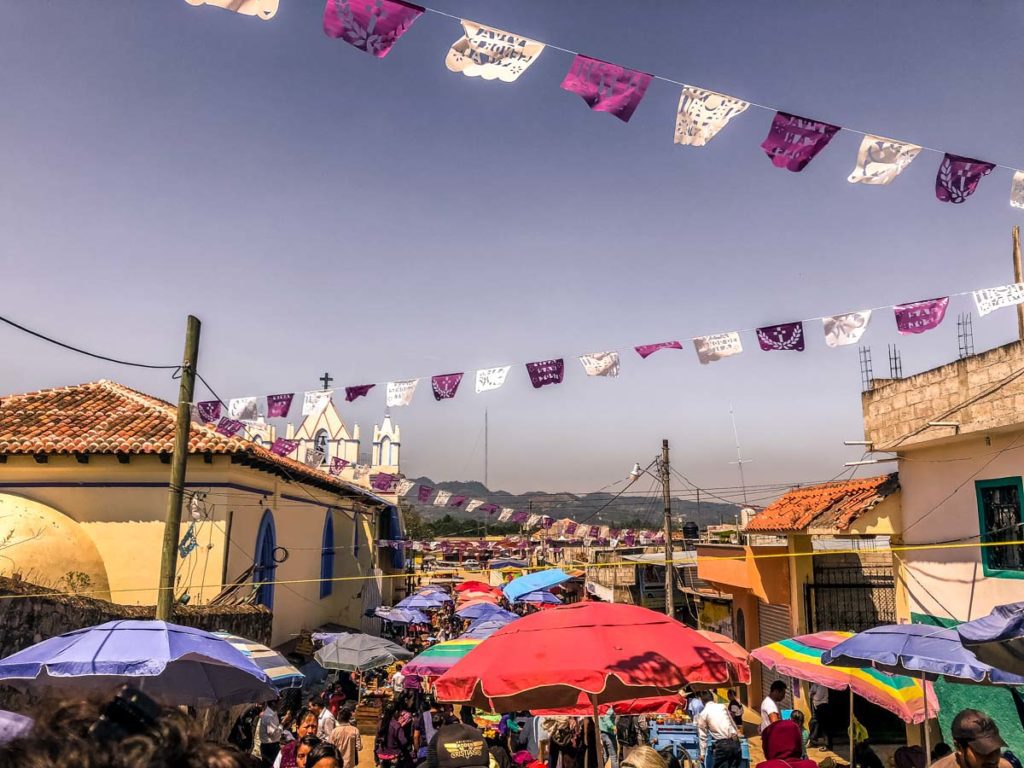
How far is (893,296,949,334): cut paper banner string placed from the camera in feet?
31.7

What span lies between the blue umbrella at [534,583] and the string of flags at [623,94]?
13.0 metres

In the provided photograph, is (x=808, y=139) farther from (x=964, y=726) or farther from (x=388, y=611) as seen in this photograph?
(x=388, y=611)

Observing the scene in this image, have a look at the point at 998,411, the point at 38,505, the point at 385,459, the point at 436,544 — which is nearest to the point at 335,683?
the point at 38,505

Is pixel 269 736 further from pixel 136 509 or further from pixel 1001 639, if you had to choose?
pixel 1001 639

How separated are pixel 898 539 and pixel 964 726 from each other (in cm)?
889

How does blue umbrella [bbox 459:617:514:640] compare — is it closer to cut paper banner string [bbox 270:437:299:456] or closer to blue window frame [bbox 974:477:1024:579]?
cut paper banner string [bbox 270:437:299:456]

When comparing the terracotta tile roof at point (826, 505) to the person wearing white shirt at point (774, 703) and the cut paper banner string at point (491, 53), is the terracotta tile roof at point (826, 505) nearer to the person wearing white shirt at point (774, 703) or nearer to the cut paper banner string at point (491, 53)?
the person wearing white shirt at point (774, 703)

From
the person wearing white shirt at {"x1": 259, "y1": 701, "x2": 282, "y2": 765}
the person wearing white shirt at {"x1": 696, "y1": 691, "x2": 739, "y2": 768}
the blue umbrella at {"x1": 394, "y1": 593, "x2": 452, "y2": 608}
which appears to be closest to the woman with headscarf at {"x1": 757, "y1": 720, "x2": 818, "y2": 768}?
the person wearing white shirt at {"x1": 696, "y1": 691, "x2": 739, "y2": 768}

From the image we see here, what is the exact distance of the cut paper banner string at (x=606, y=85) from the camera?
687 cm

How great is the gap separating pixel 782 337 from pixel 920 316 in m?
1.78

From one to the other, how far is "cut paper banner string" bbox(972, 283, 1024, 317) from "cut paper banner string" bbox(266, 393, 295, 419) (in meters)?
11.1

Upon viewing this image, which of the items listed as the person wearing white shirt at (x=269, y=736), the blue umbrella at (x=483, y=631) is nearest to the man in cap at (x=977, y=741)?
the person wearing white shirt at (x=269, y=736)

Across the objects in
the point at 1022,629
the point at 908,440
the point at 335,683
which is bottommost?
the point at 335,683

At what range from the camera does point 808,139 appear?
7.62 m
